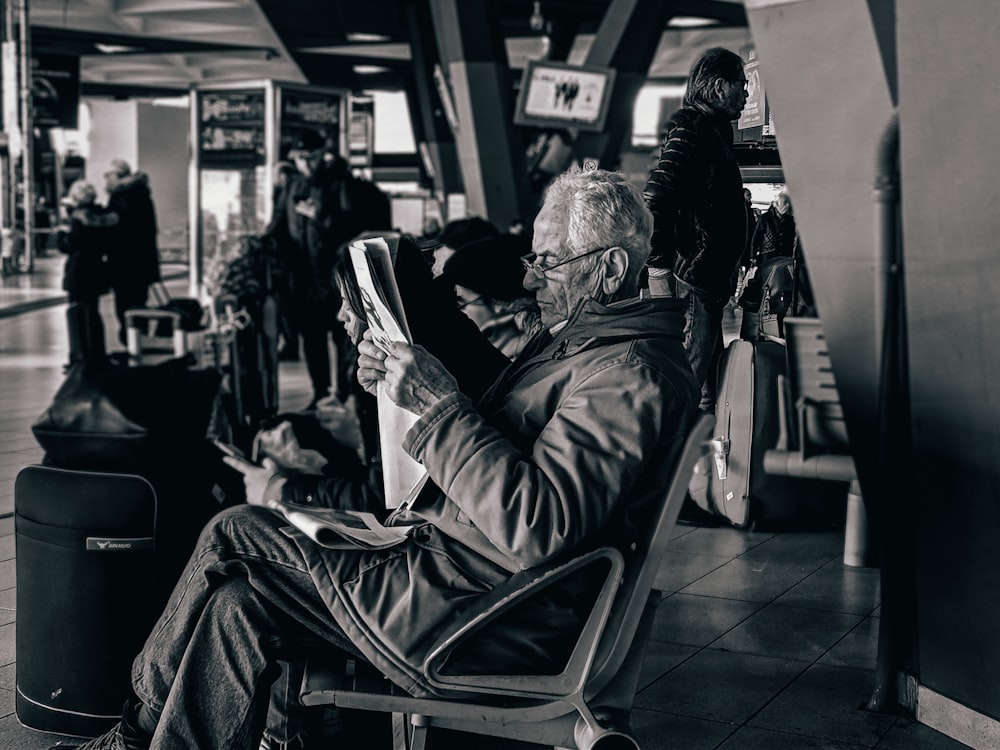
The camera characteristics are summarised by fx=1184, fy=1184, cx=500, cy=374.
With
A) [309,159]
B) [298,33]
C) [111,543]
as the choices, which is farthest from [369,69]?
[111,543]

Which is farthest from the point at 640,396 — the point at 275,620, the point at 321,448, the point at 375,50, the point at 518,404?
the point at 375,50

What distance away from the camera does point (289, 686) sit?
8.34 ft

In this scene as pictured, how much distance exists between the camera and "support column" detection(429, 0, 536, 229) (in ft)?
41.0

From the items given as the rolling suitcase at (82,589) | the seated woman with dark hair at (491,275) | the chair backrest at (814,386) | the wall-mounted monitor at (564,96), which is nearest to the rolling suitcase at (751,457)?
the chair backrest at (814,386)

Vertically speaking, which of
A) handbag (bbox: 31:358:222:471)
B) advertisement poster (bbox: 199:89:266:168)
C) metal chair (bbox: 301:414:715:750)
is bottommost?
metal chair (bbox: 301:414:715:750)

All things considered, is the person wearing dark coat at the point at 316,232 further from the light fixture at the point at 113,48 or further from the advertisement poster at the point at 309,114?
the light fixture at the point at 113,48

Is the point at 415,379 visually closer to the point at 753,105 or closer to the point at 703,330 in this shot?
the point at 703,330

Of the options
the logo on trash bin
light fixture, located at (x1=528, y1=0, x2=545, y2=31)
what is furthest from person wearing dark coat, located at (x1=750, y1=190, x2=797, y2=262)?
light fixture, located at (x1=528, y1=0, x2=545, y2=31)

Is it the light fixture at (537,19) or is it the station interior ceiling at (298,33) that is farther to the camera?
the station interior ceiling at (298,33)

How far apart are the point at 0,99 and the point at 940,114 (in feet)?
76.6

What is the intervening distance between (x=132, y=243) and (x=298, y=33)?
41.6 feet

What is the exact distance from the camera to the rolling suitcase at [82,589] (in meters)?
2.81

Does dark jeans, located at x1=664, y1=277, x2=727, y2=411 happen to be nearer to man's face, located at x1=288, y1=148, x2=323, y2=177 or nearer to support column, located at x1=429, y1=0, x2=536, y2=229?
man's face, located at x1=288, y1=148, x2=323, y2=177

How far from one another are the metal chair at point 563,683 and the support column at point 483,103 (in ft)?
35.9
